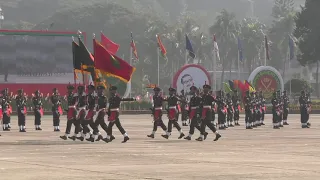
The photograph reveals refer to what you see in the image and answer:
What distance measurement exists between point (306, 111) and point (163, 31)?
11607 centimetres

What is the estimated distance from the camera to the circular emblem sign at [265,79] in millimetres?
61062

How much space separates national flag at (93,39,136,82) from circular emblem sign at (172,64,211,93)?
85.3 feet

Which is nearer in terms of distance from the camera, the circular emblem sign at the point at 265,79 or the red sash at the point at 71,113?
the red sash at the point at 71,113

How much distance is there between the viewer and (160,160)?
20.4 metres

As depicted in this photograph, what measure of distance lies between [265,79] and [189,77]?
7.34 m

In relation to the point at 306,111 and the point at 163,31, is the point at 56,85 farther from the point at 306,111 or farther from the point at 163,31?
the point at 163,31

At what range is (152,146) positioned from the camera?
85.3ft

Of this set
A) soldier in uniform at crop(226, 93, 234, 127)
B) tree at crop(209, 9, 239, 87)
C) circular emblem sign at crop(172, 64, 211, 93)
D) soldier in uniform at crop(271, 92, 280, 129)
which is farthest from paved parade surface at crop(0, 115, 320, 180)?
tree at crop(209, 9, 239, 87)

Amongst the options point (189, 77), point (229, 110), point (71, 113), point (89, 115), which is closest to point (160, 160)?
point (89, 115)

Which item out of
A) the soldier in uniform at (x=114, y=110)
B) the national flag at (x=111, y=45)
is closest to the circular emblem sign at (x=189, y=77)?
the national flag at (x=111, y=45)

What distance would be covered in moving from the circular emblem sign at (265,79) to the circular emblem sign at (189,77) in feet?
18.2

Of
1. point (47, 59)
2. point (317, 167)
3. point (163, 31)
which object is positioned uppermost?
point (163, 31)

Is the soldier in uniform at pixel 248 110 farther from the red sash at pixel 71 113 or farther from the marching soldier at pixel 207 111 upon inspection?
the red sash at pixel 71 113

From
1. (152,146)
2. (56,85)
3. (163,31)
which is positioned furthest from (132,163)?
(163,31)
